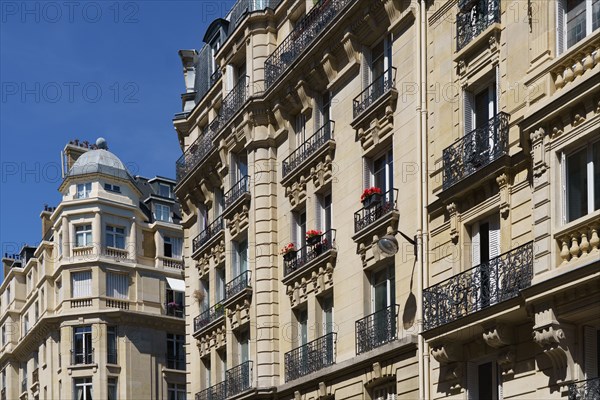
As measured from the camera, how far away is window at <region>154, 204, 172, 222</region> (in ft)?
197

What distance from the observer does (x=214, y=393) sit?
32969mm

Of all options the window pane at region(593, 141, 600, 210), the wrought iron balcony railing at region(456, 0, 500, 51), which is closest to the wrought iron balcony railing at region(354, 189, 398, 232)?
the wrought iron balcony railing at region(456, 0, 500, 51)

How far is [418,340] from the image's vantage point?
72.3 feet

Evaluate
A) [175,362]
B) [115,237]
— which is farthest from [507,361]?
[115,237]

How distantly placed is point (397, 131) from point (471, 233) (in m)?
3.92

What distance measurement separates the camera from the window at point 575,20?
56.8 feet

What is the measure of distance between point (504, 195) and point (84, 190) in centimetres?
4032

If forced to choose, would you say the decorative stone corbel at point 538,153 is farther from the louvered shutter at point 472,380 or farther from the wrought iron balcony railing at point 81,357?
the wrought iron balcony railing at point 81,357

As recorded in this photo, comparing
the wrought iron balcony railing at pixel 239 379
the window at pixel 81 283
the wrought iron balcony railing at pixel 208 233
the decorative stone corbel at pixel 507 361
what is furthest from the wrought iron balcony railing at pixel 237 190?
the window at pixel 81 283

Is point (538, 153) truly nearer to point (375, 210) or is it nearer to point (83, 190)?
point (375, 210)

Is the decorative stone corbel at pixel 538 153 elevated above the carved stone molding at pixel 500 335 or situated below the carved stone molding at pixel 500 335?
above

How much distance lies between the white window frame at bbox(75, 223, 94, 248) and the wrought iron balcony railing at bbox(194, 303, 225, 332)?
2215 cm

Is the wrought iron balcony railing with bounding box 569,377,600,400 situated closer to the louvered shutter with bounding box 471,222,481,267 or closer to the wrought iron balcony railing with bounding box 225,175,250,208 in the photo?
the louvered shutter with bounding box 471,222,481,267

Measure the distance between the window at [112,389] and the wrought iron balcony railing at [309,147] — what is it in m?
27.2
